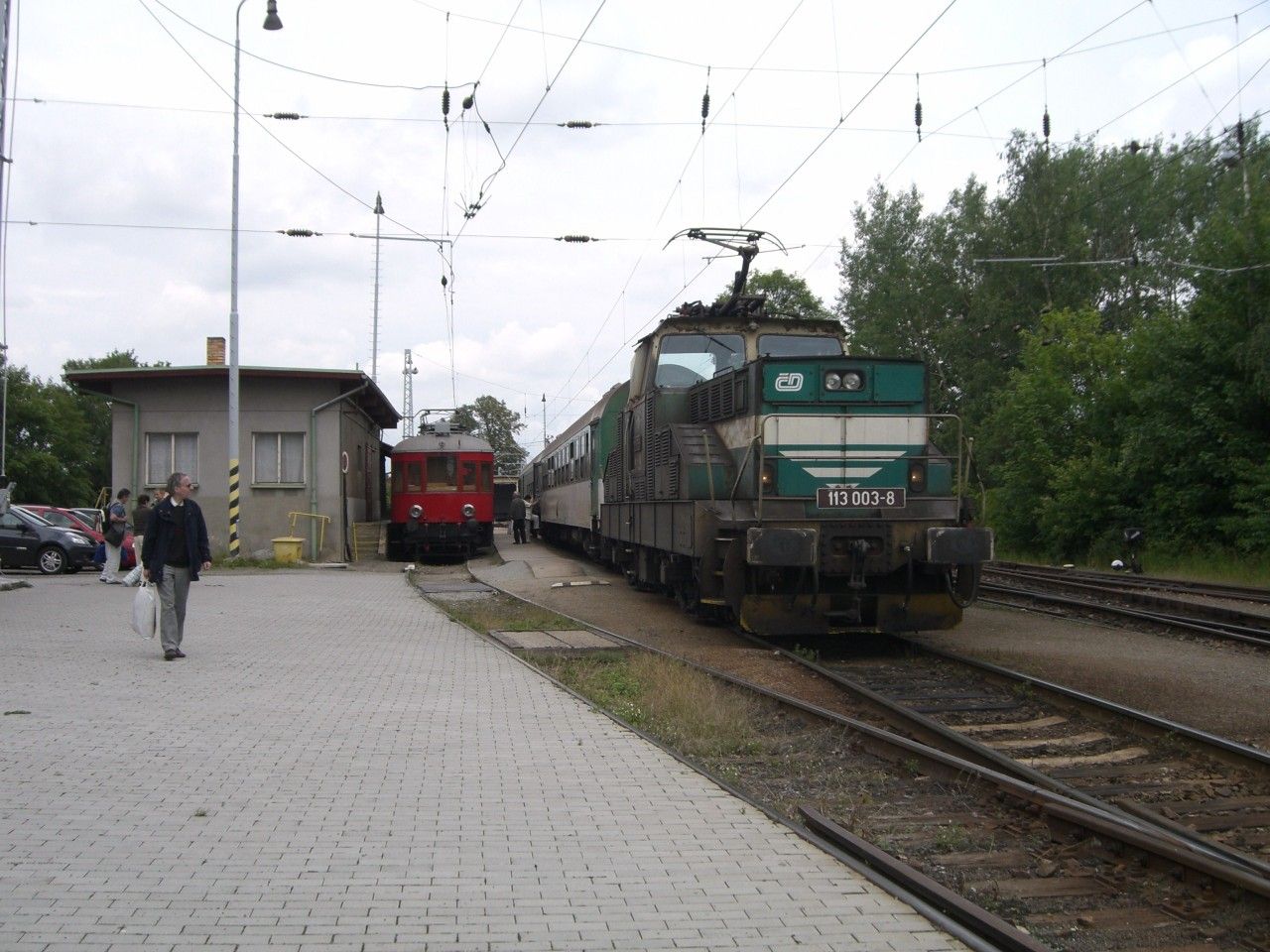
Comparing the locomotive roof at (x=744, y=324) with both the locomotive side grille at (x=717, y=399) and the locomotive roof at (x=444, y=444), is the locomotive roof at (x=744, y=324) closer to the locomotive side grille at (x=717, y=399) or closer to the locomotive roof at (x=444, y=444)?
the locomotive side grille at (x=717, y=399)

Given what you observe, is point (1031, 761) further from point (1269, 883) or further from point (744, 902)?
point (744, 902)

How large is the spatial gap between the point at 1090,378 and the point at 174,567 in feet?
76.3

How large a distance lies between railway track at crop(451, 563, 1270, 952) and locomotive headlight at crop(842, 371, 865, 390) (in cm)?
344

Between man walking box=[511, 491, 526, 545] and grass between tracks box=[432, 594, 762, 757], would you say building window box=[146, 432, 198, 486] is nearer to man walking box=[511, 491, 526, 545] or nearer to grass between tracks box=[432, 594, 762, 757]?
man walking box=[511, 491, 526, 545]

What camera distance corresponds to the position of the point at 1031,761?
21.7 ft

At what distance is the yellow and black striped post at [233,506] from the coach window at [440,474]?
5009mm

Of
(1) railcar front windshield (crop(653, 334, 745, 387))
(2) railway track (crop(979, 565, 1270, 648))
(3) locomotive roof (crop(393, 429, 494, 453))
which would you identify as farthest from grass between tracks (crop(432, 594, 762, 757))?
(3) locomotive roof (crop(393, 429, 494, 453))

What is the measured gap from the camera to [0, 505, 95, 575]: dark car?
923 inches

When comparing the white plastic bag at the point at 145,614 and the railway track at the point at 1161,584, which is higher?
the white plastic bag at the point at 145,614

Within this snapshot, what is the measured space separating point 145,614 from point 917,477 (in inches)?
295

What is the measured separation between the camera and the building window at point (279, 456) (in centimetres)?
2730

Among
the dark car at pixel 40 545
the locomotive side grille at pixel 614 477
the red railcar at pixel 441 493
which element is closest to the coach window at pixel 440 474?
the red railcar at pixel 441 493

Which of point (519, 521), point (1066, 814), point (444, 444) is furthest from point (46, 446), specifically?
point (1066, 814)

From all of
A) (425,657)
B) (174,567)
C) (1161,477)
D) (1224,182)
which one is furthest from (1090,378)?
(174,567)
